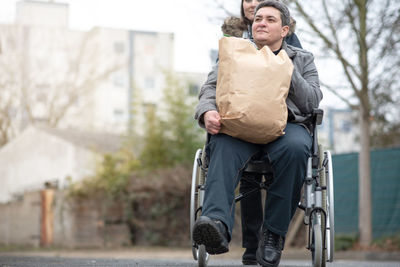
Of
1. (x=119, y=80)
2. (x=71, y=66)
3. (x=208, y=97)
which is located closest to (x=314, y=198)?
(x=208, y=97)

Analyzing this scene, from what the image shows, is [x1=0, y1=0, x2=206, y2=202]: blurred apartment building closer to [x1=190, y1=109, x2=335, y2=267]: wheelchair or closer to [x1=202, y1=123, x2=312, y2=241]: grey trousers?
[x1=190, y1=109, x2=335, y2=267]: wheelchair

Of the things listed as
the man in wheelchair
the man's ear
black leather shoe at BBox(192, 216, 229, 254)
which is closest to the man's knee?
the man in wheelchair

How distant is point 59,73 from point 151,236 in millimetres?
23121

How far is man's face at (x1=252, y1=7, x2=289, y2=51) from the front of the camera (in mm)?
4227

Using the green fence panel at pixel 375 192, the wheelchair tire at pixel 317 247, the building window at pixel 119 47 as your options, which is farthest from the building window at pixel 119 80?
the wheelchair tire at pixel 317 247

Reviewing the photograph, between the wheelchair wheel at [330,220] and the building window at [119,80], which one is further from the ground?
the building window at [119,80]

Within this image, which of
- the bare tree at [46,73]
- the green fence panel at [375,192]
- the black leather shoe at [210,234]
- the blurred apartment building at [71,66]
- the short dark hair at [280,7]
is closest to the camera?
the black leather shoe at [210,234]

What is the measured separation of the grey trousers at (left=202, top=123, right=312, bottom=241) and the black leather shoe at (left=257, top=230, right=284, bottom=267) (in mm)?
43

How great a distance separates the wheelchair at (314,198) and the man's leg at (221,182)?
188 mm

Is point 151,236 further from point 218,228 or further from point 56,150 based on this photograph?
point 56,150

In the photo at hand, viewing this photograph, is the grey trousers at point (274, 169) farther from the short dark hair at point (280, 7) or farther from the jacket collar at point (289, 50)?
the short dark hair at point (280, 7)

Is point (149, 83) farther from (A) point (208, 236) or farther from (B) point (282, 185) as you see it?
(A) point (208, 236)

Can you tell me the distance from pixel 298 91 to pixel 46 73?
3382 cm

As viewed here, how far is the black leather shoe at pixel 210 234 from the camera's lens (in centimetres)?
363
